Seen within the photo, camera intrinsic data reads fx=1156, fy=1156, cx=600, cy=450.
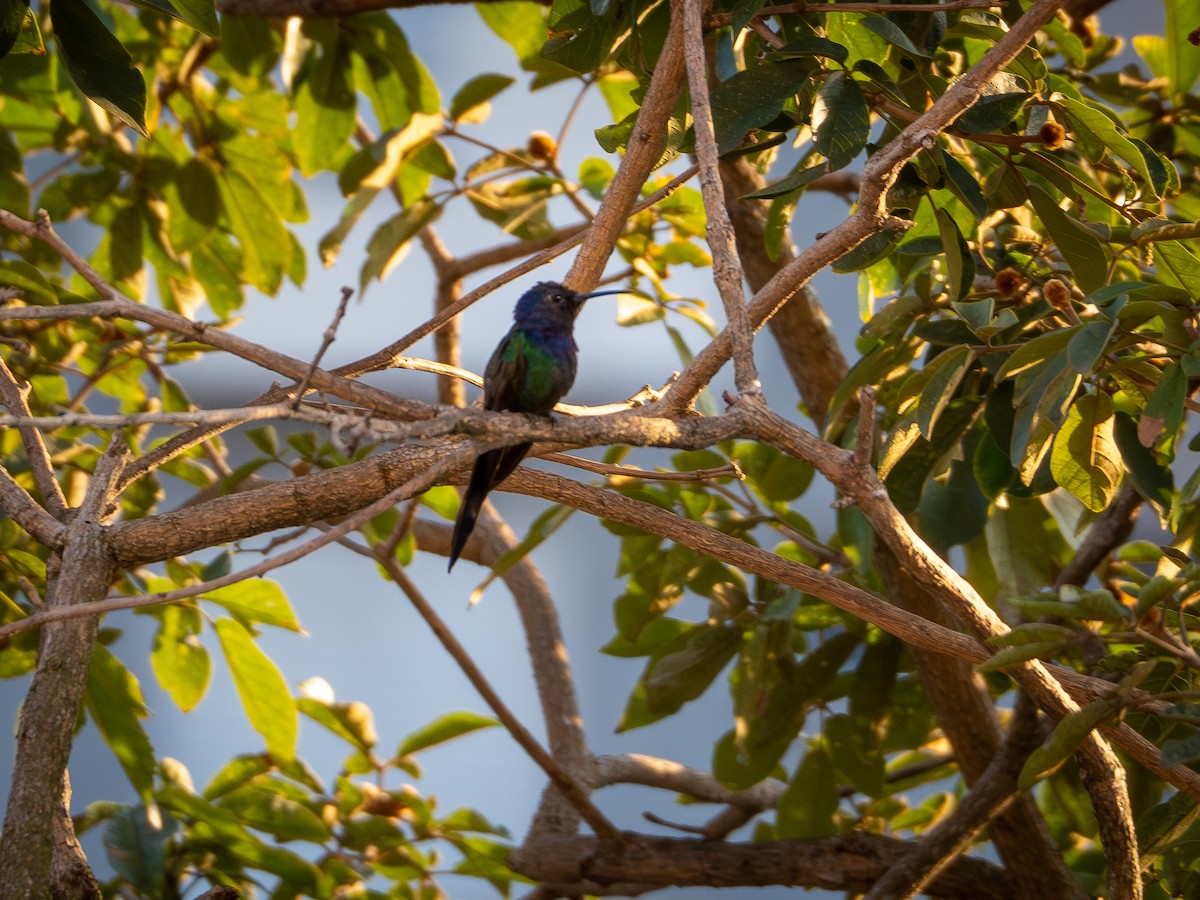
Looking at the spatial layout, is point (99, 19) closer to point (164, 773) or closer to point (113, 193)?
point (113, 193)

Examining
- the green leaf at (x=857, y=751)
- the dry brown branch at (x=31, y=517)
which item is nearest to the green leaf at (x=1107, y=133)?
the green leaf at (x=857, y=751)

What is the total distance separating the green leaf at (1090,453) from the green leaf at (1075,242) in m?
0.21

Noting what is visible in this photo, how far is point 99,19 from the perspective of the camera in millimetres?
1900

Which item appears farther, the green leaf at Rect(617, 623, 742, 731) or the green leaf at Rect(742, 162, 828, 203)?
the green leaf at Rect(617, 623, 742, 731)

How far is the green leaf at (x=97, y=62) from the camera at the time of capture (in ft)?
6.09

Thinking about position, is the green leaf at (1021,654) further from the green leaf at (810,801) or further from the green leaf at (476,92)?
the green leaf at (476,92)

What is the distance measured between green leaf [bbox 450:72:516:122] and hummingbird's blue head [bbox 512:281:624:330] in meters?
0.94

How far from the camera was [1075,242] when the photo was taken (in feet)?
6.36

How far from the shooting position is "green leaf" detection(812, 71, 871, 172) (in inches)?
69.7

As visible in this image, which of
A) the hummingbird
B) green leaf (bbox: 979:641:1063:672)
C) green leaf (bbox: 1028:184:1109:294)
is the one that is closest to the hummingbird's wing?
the hummingbird

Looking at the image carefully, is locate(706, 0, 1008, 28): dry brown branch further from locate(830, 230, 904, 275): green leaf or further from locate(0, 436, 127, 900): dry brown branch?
locate(0, 436, 127, 900): dry brown branch

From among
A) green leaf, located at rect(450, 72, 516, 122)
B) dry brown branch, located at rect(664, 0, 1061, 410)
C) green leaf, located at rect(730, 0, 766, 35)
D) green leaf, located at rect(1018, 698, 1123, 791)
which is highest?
green leaf, located at rect(450, 72, 516, 122)

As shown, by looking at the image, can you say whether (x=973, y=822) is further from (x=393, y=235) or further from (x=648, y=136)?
(x=393, y=235)

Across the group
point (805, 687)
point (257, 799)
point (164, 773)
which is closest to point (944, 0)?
point (805, 687)
